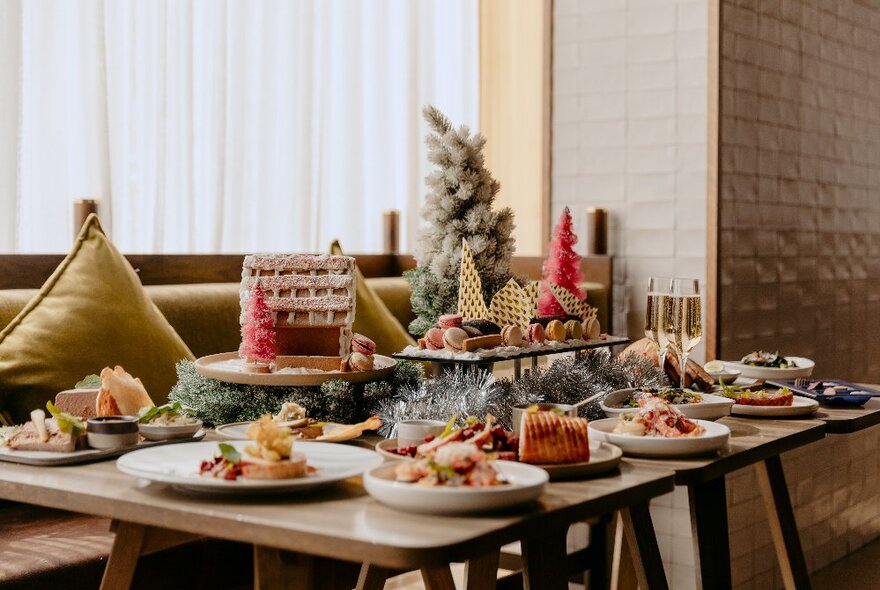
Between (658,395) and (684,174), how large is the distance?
211 cm

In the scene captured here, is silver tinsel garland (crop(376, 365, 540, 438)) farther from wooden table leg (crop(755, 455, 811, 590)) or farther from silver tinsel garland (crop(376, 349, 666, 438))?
wooden table leg (crop(755, 455, 811, 590))

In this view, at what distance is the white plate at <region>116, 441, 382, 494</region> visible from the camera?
1.20m

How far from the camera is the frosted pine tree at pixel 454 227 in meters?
2.40

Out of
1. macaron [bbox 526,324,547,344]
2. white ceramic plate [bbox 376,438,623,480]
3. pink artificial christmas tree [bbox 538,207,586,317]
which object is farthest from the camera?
pink artificial christmas tree [bbox 538,207,586,317]

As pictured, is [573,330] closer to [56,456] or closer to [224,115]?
[56,456]

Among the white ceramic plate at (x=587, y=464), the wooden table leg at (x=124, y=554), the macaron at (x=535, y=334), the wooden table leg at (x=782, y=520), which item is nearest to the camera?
the white ceramic plate at (x=587, y=464)

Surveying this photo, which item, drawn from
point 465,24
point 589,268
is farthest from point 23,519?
point 465,24

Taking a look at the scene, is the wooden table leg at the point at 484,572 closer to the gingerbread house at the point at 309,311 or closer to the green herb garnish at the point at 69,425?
the gingerbread house at the point at 309,311

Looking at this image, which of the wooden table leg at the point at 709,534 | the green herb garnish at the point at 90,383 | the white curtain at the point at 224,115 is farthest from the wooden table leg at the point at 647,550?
the white curtain at the point at 224,115

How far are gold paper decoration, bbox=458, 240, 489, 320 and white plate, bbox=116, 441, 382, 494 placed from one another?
0.73 metres

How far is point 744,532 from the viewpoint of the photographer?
3537 mm

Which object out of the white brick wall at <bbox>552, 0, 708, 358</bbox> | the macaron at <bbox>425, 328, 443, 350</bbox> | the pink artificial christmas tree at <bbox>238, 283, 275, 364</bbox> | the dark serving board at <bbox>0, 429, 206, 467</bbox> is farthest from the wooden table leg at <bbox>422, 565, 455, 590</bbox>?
the white brick wall at <bbox>552, 0, 708, 358</bbox>

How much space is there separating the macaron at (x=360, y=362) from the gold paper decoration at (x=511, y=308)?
326 mm

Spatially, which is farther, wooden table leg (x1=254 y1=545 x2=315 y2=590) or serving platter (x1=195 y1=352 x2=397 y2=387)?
serving platter (x1=195 y1=352 x2=397 y2=387)
